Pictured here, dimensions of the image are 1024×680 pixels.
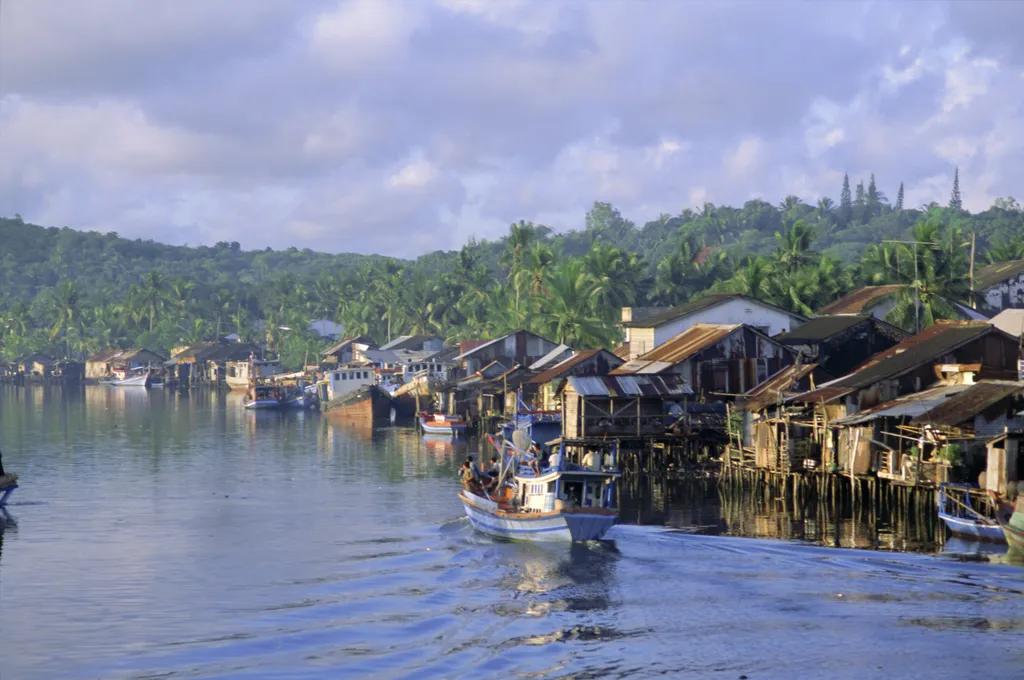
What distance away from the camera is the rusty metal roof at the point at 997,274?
85.2m

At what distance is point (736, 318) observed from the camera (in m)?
74.8

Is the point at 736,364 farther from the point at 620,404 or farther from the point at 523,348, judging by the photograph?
the point at 523,348

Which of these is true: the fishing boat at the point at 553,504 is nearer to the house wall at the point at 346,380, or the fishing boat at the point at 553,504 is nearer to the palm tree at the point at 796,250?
the palm tree at the point at 796,250

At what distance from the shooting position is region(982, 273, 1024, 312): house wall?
8500 cm

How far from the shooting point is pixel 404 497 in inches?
2245

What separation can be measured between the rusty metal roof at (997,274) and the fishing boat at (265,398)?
6264 cm

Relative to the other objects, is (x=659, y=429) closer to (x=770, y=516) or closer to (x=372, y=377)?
(x=770, y=516)

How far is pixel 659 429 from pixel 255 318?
468 feet

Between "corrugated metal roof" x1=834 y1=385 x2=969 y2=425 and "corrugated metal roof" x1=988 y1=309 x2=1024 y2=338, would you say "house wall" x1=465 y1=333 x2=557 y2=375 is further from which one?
"corrugated metal roof" x1=834 y1=385 x2=969 y2=425

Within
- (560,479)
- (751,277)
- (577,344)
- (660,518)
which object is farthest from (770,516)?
(577,344)

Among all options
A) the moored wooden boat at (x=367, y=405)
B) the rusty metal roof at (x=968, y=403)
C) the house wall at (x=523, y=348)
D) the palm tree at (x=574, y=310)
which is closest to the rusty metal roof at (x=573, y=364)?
the palm tree at (x=574, y=310)

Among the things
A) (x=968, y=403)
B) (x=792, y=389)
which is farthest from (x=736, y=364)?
(x=968, y=403)

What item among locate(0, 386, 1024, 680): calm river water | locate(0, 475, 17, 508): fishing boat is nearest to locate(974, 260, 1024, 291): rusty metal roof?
locate(0, 386, 1024, 680): calm river water

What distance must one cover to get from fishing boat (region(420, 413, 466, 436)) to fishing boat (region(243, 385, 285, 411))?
1305 inches
